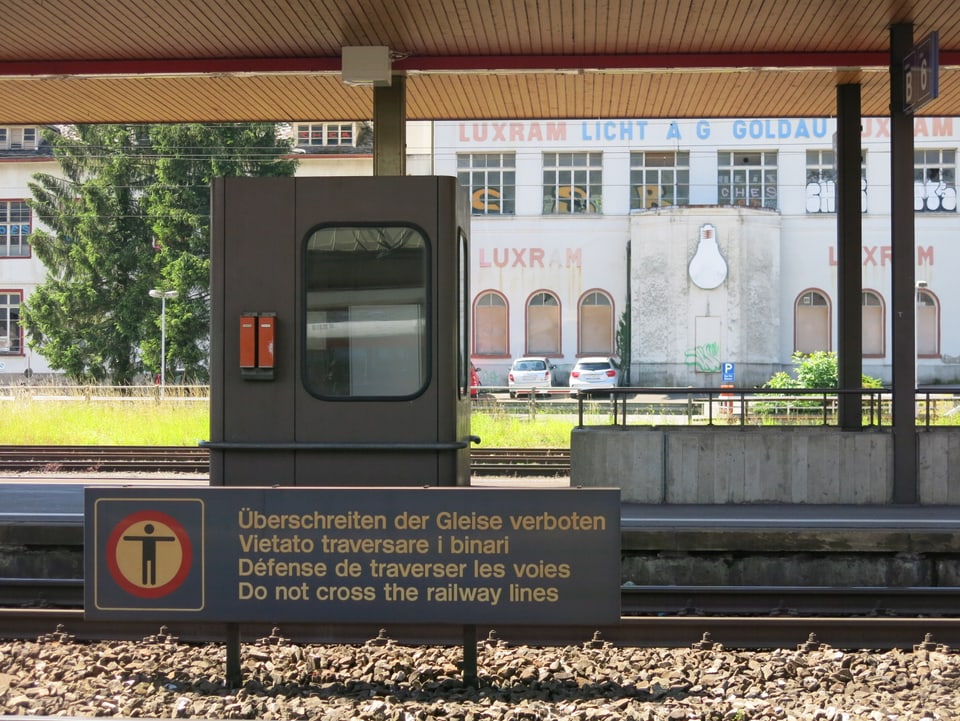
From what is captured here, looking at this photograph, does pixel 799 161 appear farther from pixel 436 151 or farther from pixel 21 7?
pixel 21 7

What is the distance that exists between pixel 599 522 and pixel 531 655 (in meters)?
1.29

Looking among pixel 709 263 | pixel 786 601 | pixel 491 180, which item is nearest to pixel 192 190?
pixel 491 180

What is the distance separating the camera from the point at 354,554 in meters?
5.96

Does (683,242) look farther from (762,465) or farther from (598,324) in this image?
(762,465)

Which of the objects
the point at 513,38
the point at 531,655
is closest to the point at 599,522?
the point at 531,655

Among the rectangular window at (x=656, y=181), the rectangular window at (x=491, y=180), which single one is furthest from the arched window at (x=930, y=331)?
the rectangular window at (x=491, y=180)

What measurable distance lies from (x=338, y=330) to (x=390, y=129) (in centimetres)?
613

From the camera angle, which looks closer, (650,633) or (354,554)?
(354,554)

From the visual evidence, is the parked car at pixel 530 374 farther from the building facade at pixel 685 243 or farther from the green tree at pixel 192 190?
the green tree at pixel 192 190

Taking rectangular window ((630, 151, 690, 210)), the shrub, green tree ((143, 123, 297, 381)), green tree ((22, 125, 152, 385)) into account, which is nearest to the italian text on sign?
the shrub

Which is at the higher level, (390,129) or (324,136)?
(324,136)

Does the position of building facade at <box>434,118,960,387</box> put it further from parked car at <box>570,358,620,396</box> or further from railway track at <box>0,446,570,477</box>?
railway track at <box>0,446,570,477</box>

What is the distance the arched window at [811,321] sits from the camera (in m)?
44.6

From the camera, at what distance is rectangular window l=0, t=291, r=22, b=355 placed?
47.6m
